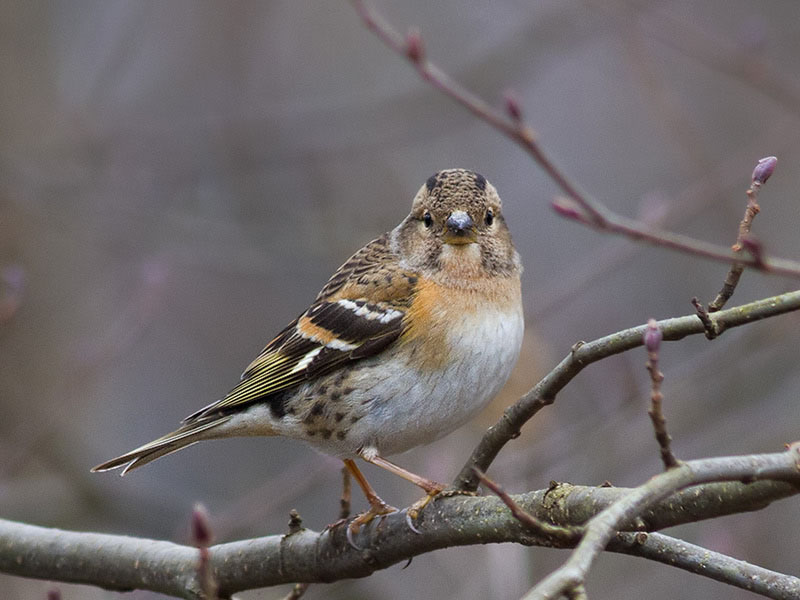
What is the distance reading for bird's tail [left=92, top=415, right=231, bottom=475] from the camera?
4.44m

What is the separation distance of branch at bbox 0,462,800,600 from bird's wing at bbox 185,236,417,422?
84 cm

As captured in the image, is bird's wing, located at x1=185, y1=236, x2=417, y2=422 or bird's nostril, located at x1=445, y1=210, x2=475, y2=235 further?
bird's nostril, located at x1=445, y1=210, x2=475, y2=235

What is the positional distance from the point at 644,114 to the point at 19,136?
20.0ft

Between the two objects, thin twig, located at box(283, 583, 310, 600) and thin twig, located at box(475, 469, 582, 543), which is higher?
thin twig, located at box(475, 469, 582, 543)

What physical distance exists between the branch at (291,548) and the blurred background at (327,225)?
1.26 metres

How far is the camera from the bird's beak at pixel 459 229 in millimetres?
4633

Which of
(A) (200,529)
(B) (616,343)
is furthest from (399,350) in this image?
(A) (200,529)

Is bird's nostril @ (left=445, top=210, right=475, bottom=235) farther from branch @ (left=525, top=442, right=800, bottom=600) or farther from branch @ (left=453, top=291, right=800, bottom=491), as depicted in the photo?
branch @ (left=525, top=442, right=800, bottom=600)

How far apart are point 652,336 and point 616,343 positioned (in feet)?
0.70

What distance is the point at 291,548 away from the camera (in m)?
3.82

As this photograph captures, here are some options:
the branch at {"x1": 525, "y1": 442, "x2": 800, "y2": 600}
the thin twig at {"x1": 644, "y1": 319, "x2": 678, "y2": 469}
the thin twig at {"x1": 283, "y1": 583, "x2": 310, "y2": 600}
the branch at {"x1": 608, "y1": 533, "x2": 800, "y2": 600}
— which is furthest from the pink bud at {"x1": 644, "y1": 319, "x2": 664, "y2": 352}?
the thin twig at {"x1": 283, "y1": 583, "x2": 310, "y2": 600}

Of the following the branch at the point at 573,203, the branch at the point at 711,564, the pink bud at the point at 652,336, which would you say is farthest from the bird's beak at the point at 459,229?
the pink bud at the point at 652,336

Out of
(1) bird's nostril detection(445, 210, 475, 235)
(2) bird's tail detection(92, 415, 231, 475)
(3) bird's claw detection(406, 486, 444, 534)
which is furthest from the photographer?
(1) bird's nostril detection(445, 210, 475, 235)

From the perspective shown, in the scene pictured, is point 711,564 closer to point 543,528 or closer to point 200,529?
point 543,528
